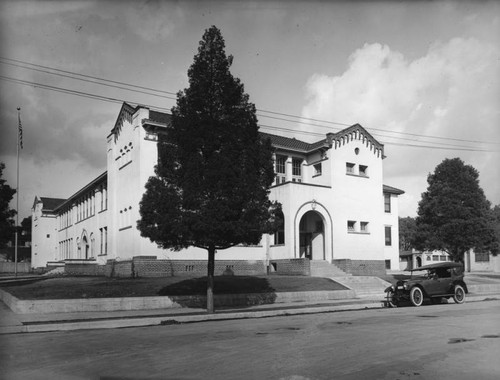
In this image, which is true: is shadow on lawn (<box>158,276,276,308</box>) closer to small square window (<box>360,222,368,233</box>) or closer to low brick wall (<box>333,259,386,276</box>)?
low brick wall (<box>333,259,386,276</box>)

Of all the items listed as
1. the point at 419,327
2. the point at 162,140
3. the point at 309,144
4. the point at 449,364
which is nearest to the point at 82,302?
the point at 162,140

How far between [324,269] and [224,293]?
12.3 metres

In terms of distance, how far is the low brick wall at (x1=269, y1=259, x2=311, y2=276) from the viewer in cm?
3266

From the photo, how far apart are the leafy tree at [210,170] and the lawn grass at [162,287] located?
14.5ft

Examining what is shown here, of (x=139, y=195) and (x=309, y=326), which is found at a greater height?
(x=139, y=195)

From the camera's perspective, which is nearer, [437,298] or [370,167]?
[437,298]

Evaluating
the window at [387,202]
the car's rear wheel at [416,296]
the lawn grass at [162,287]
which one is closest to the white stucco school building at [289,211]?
the window at [387,202]

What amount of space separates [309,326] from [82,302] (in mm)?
8948

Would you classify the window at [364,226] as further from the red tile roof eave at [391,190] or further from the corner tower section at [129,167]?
the corner tower section at [129,167]

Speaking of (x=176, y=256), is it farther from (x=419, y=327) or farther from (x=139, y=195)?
(x=419, y=327)

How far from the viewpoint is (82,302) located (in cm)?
1861

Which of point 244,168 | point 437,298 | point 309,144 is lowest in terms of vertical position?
point 437,298

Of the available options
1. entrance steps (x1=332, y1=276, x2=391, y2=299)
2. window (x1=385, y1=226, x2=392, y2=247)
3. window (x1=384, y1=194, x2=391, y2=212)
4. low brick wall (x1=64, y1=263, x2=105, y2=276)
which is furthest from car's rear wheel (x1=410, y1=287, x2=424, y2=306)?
low brick wall (x1=64, y1=263, x2=105, y2=276)

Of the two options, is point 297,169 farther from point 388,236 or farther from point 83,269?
point 83,269
